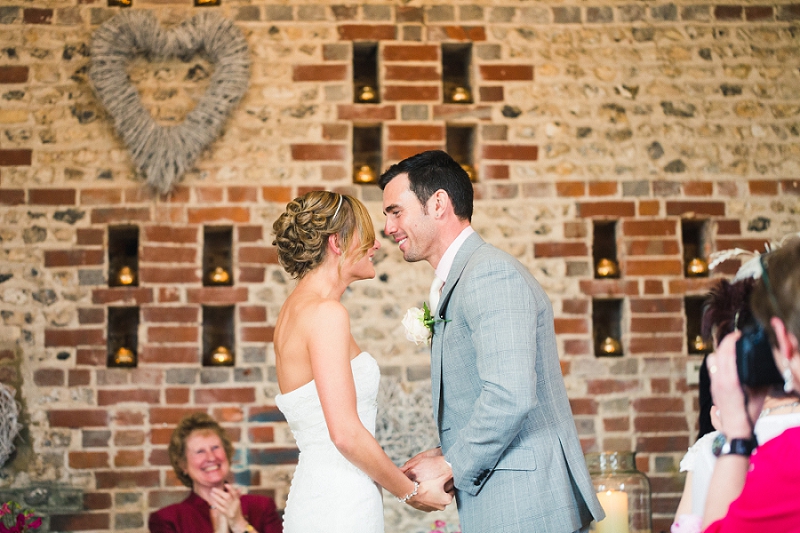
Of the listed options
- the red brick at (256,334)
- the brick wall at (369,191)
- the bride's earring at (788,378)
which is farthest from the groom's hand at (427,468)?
the red brick at (256,334)

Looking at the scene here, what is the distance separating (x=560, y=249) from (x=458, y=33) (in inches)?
42.0

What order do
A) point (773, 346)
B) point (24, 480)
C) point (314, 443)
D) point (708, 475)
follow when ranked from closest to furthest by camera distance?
point (773, 346), point (708, 475), point (314, 443), point (24, 480)

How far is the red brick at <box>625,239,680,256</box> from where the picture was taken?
361 centimetres

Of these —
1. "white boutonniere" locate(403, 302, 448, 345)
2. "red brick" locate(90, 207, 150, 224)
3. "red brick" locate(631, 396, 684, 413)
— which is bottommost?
"red brick" locate(631, 396, 684, 413)

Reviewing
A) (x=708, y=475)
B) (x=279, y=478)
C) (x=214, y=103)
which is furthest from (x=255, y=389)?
(x=708, y=475)

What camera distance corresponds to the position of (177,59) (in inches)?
141

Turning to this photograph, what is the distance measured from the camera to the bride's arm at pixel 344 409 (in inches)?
82.7

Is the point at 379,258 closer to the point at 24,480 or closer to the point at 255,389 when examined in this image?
the point at 255,389

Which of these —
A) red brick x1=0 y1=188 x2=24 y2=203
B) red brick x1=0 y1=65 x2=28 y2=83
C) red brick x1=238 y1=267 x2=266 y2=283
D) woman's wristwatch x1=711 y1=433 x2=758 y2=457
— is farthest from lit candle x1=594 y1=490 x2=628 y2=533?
red brick x1=0 y1=65 x2=28 y2=83

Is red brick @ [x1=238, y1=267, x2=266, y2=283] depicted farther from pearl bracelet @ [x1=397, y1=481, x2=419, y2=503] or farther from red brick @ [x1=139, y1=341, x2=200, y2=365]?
pearl bracelet @ [x1=397, y1=481, x2=419, y2=503]

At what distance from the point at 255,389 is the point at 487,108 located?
62.8 inches

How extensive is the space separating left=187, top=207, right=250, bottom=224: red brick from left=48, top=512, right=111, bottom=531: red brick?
128 cm

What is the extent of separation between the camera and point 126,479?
Result: 3369 mm

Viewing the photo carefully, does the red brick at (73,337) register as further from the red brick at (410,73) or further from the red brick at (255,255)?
the red brick at (410,73)
